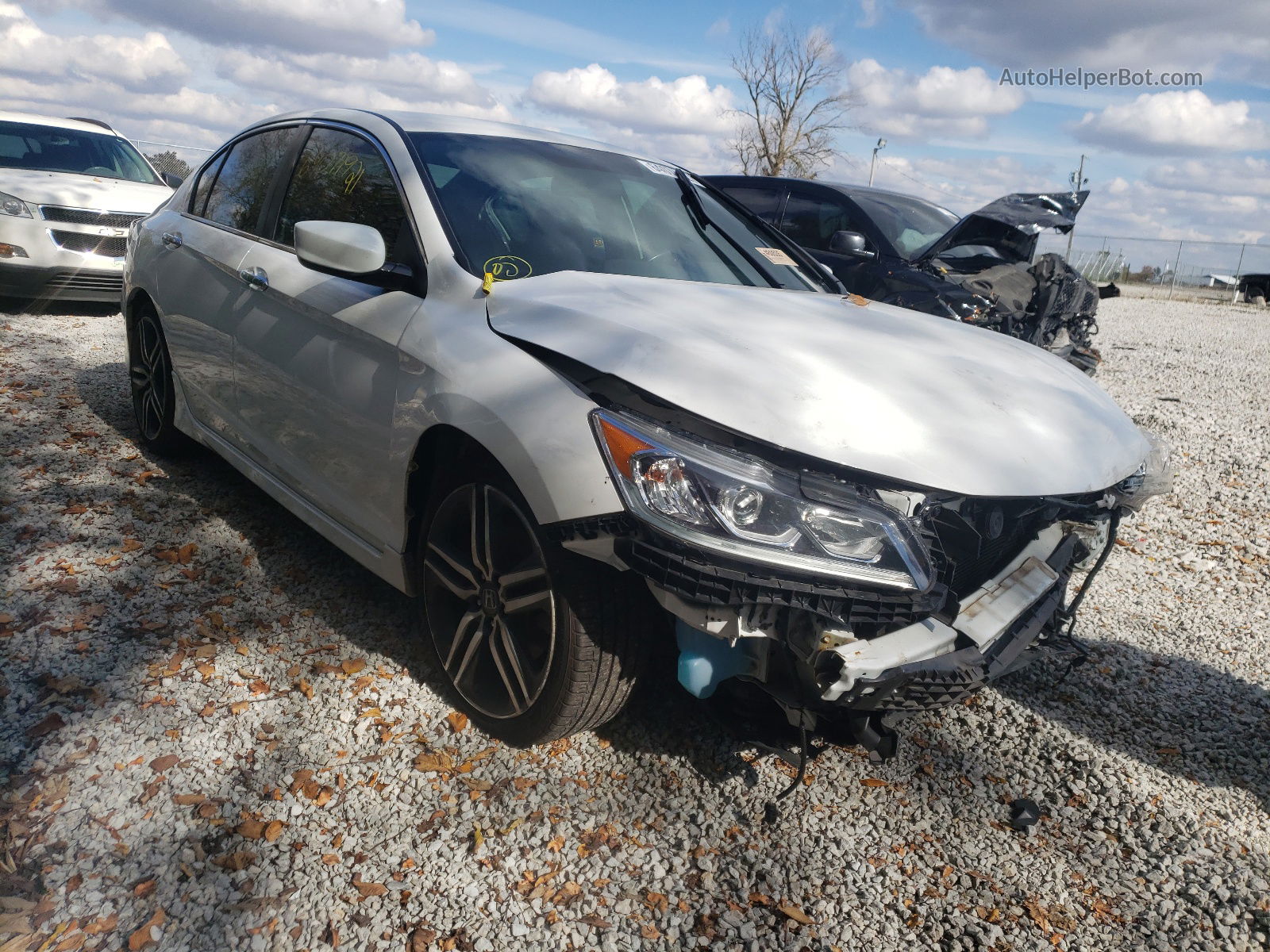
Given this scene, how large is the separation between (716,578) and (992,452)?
0.74 meters

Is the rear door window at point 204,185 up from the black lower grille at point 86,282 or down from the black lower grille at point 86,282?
up

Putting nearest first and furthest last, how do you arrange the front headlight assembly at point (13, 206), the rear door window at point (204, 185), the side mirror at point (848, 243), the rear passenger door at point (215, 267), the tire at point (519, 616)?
the tire at point (519, 616), the rear passenger door at point (215, 267), the rear door window at point (204, 185), the side mirror at point (848, 243), the front headlight assembly at point (13, 206)

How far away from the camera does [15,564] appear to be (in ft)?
11.7

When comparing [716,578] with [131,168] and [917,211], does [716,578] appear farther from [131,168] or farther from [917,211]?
[131,168]

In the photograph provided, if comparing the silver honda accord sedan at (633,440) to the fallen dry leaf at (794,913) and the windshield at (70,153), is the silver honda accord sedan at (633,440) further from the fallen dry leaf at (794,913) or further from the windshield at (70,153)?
Answer: the windshield at (70,153)

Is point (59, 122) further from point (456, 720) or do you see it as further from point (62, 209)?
point (456, 720)

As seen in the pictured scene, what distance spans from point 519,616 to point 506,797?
0.49m

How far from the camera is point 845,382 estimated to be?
216 cm

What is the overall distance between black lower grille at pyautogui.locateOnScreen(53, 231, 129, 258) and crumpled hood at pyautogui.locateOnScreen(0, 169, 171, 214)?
266 millimetres

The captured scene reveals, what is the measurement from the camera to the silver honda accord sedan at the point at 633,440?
1.93 metres

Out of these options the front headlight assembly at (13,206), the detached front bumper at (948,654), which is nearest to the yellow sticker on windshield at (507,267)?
the detached front bumper at (948,654)

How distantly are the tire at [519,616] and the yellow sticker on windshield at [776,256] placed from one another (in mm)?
1577

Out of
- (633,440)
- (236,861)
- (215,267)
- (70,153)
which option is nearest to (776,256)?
(633,440)

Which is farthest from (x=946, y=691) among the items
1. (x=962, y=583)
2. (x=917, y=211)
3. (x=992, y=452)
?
(x=917, y=211)
